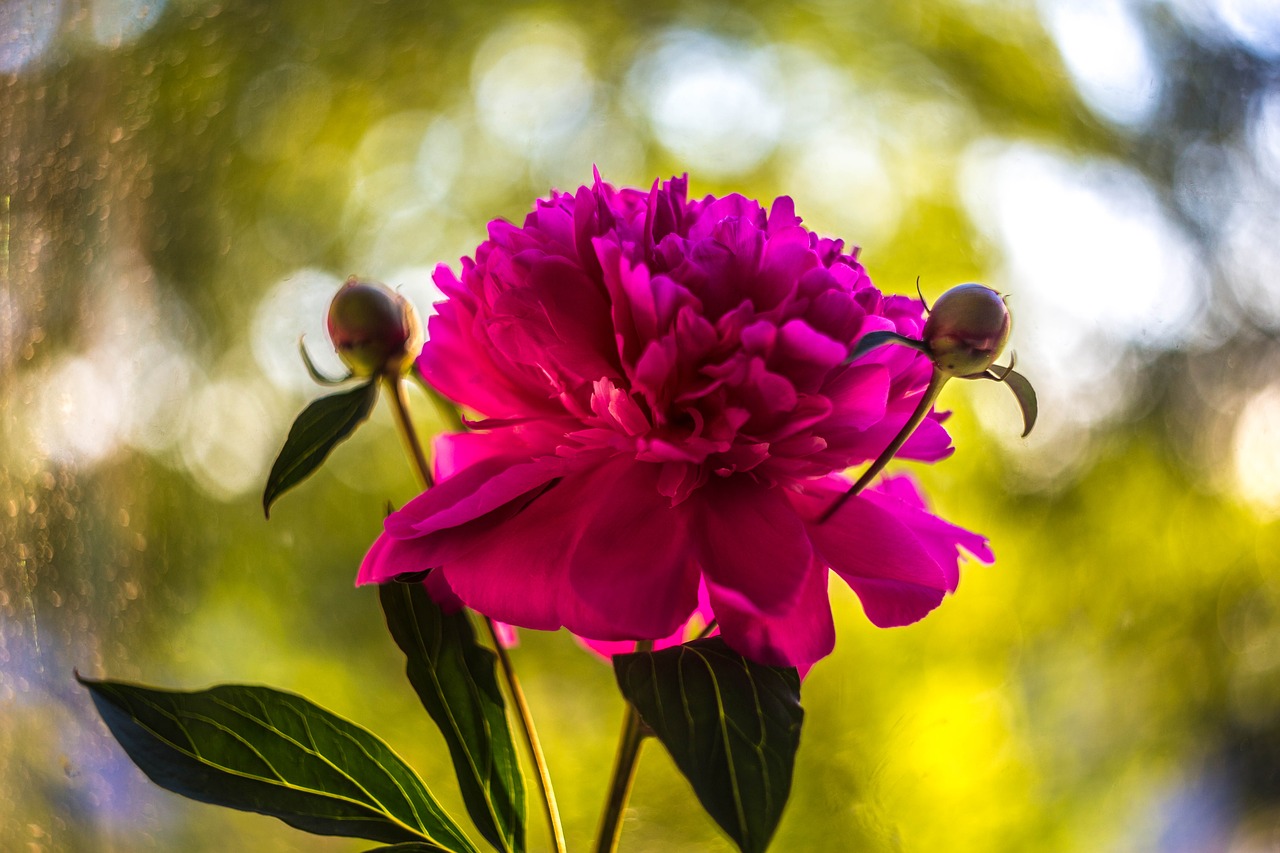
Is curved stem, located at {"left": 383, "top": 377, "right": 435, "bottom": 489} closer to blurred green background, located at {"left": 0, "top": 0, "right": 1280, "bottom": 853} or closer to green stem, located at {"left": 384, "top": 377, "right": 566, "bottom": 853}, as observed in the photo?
green stem, located at {"left": 384, "top": 377, "right": 566, "bottom": 853}

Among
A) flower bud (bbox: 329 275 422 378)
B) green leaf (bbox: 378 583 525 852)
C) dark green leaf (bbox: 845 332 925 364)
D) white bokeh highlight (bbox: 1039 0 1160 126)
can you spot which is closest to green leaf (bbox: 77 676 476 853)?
green leaf (bbox: 378 583 525 852)

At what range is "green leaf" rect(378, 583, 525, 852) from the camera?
1.10 ft

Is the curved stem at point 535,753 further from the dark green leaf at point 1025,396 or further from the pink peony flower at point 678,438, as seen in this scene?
the dark green leaf at point 1025,396

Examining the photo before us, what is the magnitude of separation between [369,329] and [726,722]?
0.57ft

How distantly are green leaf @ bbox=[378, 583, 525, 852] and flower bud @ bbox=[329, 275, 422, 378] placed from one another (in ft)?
0.27

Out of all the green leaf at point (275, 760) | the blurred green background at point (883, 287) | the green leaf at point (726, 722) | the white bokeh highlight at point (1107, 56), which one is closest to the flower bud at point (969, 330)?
the green leaf at point (726, 722)

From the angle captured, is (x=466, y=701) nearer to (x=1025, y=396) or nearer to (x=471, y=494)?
(x=471, y=494)

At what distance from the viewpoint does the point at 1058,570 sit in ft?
2.18

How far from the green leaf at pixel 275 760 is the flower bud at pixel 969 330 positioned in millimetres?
246

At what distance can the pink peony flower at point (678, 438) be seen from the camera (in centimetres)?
26

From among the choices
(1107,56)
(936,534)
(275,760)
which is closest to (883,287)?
(1107,56)

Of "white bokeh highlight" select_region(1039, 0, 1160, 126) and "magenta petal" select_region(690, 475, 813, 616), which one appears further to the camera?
"white bokeh highlight" select_region(1039, 0, 1160, 126)

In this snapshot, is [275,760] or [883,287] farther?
[883,287]

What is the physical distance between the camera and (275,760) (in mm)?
329
